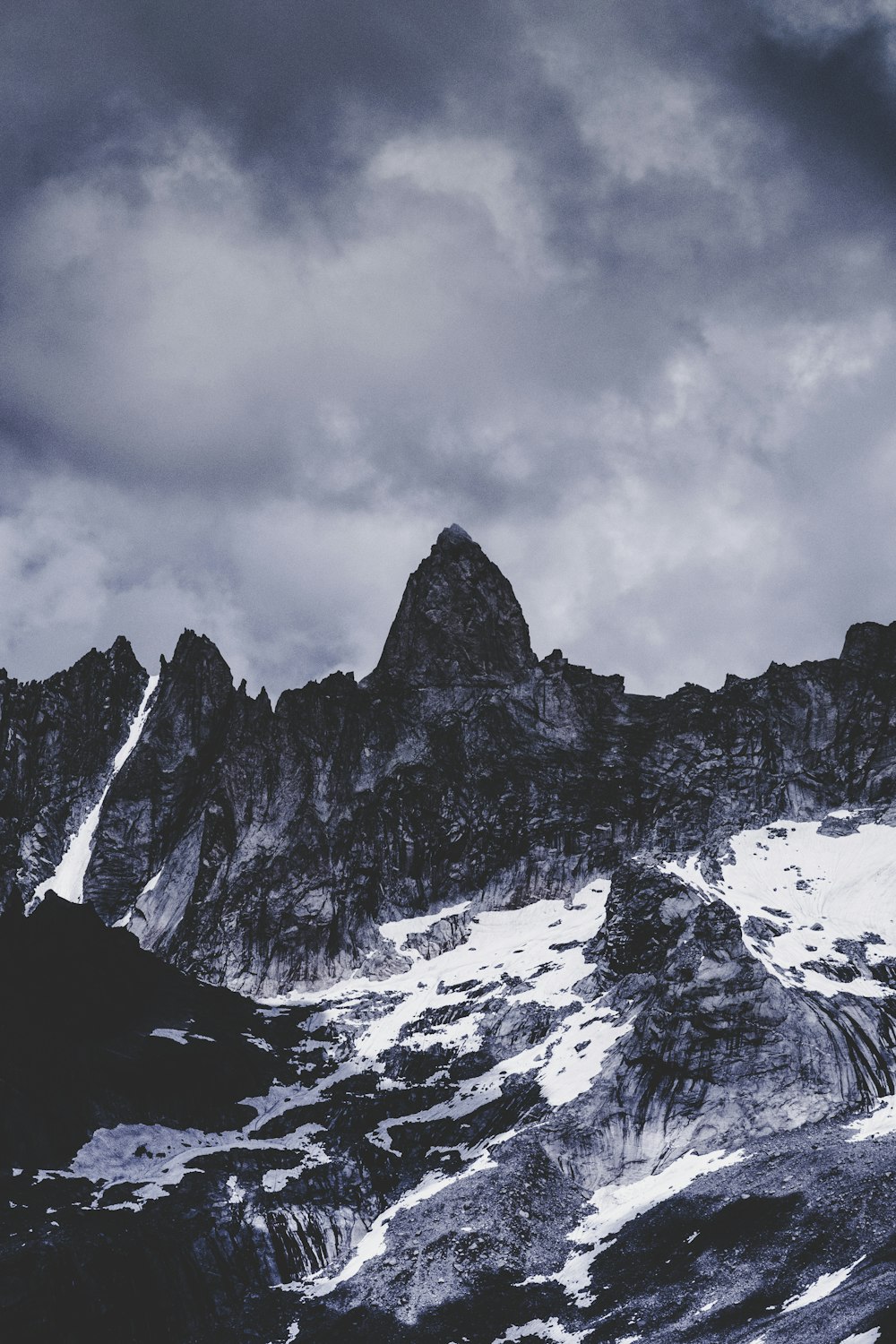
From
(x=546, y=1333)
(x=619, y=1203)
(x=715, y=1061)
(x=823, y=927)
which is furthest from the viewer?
(x=823, y=927)

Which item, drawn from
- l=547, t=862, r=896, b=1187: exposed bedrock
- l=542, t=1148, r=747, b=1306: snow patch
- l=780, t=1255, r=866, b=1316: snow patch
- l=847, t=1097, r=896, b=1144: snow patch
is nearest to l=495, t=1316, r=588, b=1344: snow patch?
l=542, t=1148, r=747, b=1306: snow patch

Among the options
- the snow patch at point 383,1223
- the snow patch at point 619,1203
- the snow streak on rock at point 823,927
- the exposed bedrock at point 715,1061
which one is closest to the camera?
the snow patch at point 619,1203

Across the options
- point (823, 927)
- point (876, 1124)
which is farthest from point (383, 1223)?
point (823, 927)

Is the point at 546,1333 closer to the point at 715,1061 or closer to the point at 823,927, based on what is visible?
the point at 715,1061

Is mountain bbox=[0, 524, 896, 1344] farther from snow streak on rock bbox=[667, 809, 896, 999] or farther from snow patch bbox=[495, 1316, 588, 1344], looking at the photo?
snow streak on rock bbox=[667, 809, 896, 999]

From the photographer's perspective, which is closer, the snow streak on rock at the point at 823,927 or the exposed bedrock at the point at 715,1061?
the exposed bedrock at the point at 715,1061

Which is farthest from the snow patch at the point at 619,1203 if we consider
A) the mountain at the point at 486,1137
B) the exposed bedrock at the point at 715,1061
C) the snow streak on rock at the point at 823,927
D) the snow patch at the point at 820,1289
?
the snow streak on rock at the point at 823,927

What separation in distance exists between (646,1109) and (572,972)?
1414 inches

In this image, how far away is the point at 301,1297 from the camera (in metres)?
132

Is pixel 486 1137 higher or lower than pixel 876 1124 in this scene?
higher

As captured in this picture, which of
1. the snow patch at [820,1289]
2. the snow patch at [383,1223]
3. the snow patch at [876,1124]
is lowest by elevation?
the snow patch at [820,1289]

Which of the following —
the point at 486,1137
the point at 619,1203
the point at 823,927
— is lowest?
the point at 619,1203

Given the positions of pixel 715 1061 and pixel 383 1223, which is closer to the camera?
pixel 383 1223

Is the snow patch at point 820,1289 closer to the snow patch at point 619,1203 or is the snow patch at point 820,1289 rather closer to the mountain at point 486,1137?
the mountain at point 486,1137
